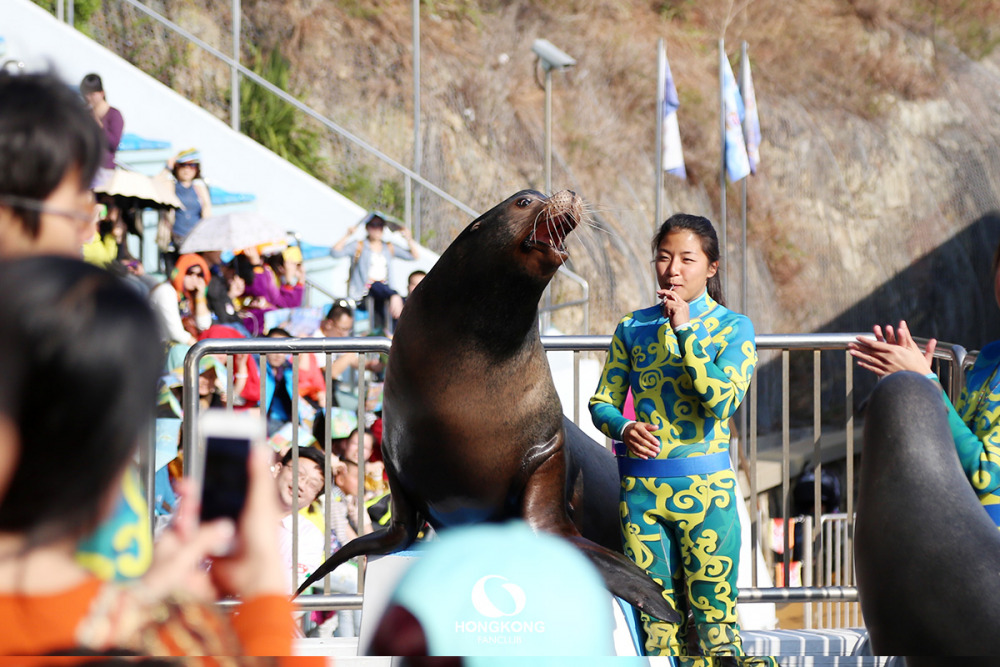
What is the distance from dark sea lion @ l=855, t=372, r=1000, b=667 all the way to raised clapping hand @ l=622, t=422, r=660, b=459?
2.91 ft

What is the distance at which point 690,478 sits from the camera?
2.53 metres

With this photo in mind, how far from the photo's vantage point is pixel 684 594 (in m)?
2.63

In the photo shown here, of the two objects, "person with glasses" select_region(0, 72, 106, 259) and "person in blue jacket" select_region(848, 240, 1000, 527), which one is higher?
"person with glasses" select_region(0, 72, 106, 259)

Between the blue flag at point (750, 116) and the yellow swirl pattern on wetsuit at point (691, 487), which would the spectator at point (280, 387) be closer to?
the yellow swirl pattern on wetsuit at point (691, 487)

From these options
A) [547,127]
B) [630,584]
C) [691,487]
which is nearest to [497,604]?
[630,584]

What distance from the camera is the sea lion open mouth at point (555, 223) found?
7.32ft

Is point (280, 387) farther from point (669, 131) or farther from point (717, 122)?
point (717, 122)

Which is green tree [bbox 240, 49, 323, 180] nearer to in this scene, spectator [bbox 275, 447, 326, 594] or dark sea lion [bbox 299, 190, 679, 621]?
spectator [bbox 275, 447, 326, 594]

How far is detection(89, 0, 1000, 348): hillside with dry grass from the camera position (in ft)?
55.0

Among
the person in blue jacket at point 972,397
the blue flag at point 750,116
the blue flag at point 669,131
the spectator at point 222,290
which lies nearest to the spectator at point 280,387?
Result: the spectator at point 222,290

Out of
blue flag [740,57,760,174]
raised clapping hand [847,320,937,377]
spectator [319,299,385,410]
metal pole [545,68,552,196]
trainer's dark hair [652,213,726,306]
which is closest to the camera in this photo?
raised clapping hand [847,320,937,377]

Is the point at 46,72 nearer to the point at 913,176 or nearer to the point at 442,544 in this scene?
the point at 442,544

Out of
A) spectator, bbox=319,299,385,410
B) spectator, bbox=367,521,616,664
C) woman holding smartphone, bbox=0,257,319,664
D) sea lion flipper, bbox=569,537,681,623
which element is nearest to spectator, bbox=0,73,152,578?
woman holding smartphone, bbox=0,257,319,664

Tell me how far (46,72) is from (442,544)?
1033mm
